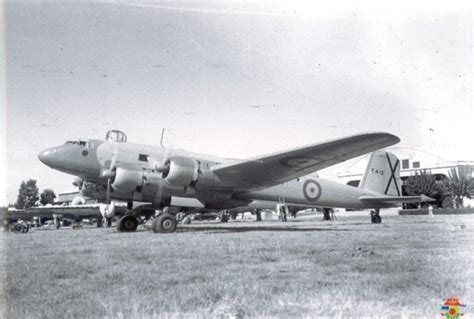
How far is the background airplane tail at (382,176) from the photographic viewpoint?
18.8 meters

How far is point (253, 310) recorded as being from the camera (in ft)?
10.2

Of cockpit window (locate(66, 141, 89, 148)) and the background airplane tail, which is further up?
cockpit window (locate(66, 141, 89, 148))

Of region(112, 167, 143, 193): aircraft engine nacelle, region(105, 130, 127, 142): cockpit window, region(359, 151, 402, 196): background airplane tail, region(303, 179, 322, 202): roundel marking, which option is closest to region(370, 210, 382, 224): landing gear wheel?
region(359, 151, 402, 196): background airplane tail

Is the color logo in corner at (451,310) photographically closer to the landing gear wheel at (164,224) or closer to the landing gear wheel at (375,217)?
Result: the landing gear wheel at (164,224)

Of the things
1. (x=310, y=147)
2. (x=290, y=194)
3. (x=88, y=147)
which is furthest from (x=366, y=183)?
(x=88, y=147)

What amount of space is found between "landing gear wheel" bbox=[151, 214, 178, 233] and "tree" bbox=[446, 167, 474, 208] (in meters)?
41.3

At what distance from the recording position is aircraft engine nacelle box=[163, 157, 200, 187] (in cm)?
1152

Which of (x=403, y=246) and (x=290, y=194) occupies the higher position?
(x=290, y=194)

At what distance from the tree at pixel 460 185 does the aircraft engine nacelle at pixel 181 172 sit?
4102 cm

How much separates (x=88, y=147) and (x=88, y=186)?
72.2 inches

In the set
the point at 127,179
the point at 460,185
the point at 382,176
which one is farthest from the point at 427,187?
the point at 127,179

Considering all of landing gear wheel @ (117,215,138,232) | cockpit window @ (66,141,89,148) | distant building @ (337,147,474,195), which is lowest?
landing gear wheel @ (117,215,138,232)

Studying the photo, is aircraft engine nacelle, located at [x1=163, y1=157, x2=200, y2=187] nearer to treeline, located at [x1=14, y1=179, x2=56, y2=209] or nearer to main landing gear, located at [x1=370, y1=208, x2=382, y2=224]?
main landing gear, located at [x1=370, y1=208, x2=382, y2=224]

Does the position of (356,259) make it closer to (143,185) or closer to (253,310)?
(253,310)
